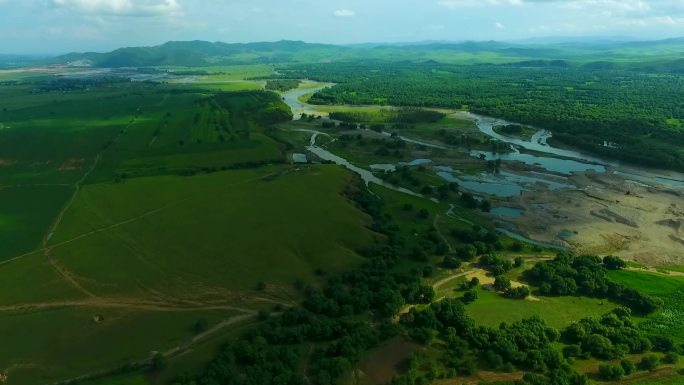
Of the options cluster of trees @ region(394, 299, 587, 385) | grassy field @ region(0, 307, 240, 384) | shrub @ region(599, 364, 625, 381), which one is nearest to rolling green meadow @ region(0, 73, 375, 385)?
grassy field @ region(0, 307, 240, 384)

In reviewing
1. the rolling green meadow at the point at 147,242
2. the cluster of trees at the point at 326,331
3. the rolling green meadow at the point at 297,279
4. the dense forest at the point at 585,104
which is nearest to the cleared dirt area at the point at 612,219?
the rolling green meadow at the point at 297,279

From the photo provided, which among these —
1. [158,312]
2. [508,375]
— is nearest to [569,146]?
[508,375]

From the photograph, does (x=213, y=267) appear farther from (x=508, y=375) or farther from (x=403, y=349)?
(x=508, y=375)

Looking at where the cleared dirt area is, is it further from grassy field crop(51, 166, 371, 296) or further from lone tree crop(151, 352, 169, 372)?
lone tree crop(151, 352, 169, 372)

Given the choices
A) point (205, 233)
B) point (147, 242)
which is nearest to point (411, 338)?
point (205, 233)

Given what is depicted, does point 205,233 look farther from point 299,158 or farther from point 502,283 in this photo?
point 299,158

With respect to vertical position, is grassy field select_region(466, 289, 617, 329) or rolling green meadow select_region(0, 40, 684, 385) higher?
rolling green meadow select_region(0, 40, 684, 385)

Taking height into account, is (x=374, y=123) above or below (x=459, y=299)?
above

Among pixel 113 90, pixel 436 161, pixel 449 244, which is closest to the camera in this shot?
pixel 449 244
